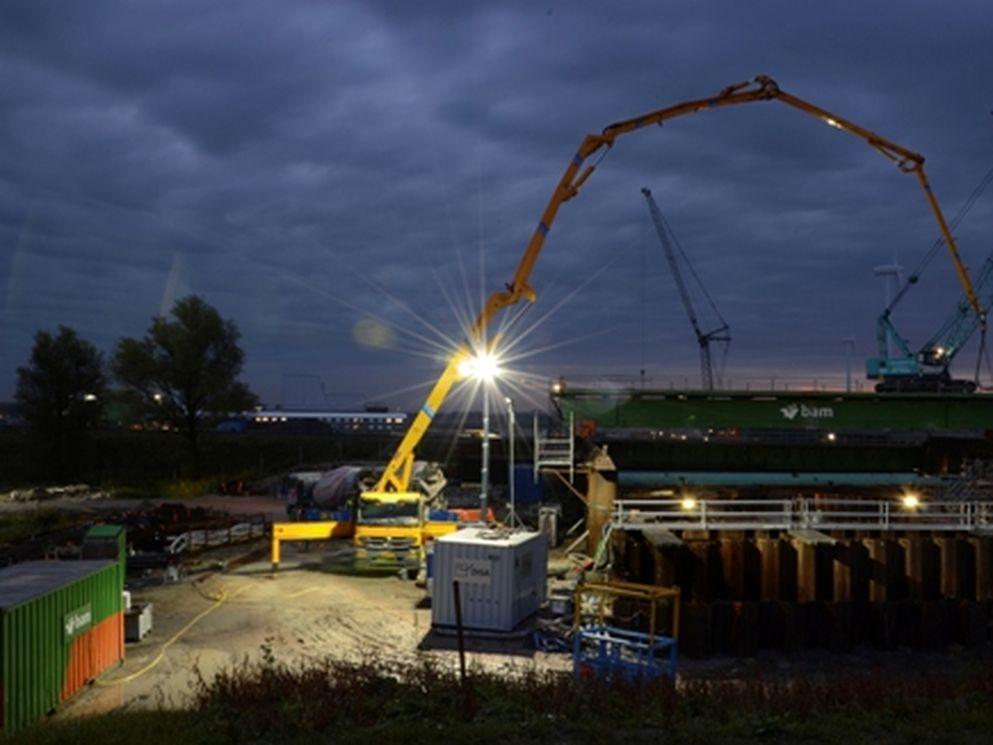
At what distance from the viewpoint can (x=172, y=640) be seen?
24.7 metres

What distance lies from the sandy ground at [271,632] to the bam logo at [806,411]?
2135 cm

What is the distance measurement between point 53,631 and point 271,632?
25.5 feet

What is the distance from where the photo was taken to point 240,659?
22938 mm

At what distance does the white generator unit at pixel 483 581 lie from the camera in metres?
25.5

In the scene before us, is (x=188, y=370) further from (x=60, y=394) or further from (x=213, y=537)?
(x=213, y=537)

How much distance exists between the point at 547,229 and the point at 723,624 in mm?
23065

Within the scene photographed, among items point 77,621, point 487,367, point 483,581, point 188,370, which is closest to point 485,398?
point 487,367

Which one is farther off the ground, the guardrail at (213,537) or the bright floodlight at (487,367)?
the bright floodlight at (487,367)

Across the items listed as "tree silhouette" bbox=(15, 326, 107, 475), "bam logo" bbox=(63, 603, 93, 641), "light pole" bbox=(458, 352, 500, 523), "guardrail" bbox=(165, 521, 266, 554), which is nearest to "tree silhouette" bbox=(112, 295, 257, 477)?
"tree silhouette" bbox=(15, 326, 107, 475)

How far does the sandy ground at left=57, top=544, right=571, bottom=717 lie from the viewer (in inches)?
830

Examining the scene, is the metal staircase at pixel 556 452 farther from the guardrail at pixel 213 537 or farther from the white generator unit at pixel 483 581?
the guardrail at pixel 213 537

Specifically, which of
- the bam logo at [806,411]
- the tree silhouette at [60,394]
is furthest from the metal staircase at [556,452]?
the tree silhouette at [60,394]

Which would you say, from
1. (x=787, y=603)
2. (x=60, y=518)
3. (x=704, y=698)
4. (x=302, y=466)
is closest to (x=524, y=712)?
(x=704, y=698)

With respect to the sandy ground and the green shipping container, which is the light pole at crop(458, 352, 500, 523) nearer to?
the sandy ground
